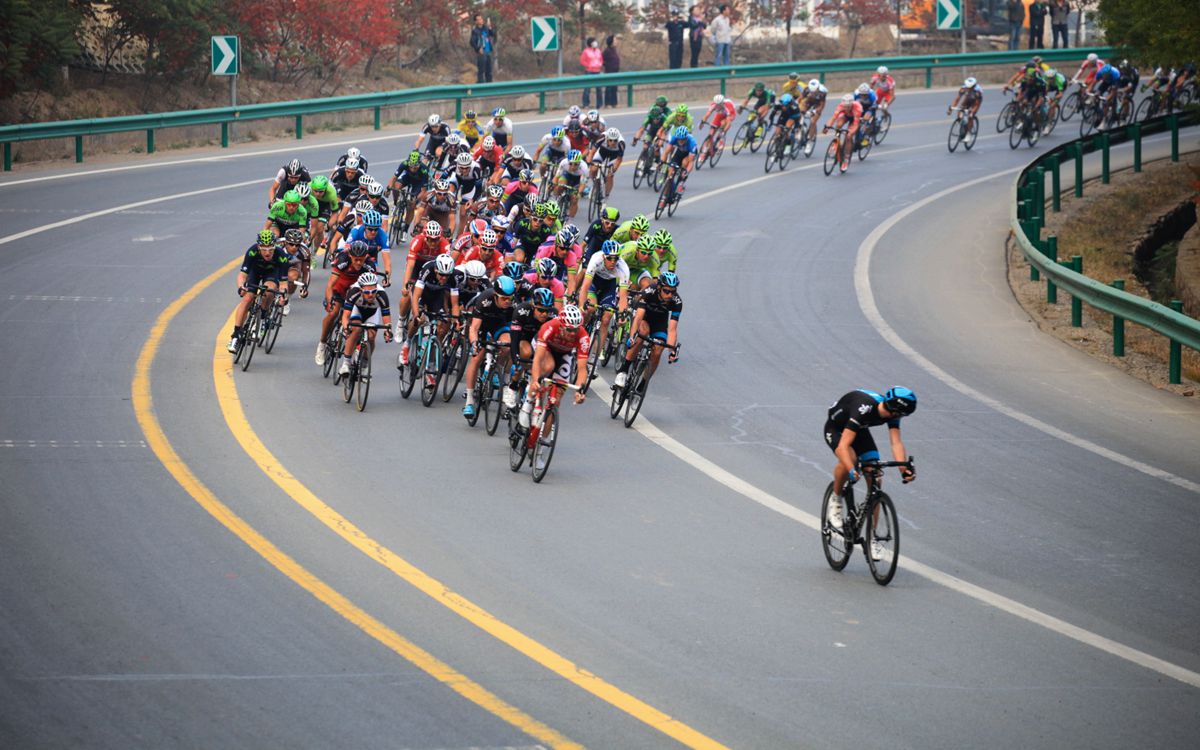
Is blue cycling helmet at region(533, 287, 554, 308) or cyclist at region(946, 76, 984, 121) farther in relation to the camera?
cyclist at region(946, 76, 984, 121)

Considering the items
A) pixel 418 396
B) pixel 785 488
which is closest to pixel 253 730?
pixel 785 488

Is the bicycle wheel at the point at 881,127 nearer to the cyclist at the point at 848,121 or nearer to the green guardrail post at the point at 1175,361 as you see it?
the cyclist at the point at 848,121

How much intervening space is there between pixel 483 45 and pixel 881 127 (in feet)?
34.5

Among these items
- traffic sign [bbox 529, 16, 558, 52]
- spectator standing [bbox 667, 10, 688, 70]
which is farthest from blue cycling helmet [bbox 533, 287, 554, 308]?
spectator standing [bbox 667, 10, 688, 70]

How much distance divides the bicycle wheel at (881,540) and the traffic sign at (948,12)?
37.8 meters

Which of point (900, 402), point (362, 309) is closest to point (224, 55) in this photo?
point (362, 309)

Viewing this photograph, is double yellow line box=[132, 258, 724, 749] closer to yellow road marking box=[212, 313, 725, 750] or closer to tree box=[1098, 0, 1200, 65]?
yellow road marking box=[212, 313, 725, 750]

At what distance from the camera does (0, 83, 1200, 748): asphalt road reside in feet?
29.0

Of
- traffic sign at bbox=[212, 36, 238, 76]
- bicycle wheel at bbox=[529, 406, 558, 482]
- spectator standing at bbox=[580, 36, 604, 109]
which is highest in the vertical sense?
spectator standing at bbox=[580, 36, 604, 109]

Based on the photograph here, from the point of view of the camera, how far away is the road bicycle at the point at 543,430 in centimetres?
1415

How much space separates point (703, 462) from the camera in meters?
14.9

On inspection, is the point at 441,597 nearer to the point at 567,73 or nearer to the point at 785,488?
the point at 785,488

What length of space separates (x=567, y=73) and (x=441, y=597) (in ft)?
126

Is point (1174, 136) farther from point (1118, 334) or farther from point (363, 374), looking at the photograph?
point (363, 374)
